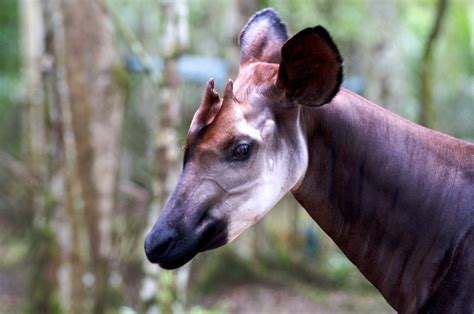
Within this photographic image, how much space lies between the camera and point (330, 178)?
331cm

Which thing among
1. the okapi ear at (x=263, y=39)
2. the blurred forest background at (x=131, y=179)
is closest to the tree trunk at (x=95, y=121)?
the blurred forest background at (x=131, y=179)

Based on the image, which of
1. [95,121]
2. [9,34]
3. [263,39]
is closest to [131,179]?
[95,121]

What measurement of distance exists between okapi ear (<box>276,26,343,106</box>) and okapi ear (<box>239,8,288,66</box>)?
0.36 m

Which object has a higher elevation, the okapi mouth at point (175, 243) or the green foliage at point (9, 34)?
the okapi mouth at point (175, 243)

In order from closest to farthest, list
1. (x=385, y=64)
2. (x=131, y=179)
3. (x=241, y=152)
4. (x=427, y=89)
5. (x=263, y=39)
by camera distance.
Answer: (x=241, y=152)
(x=263, y=39)
(x=427, y=89)
(x=385, y=64)
(x=131, y=179)

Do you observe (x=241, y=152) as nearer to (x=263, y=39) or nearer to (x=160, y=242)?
(x=160, y=242)

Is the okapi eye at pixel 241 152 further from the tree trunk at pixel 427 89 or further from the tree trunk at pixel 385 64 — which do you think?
the tree trunk at pixel 385 64

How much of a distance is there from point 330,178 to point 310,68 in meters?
0.44

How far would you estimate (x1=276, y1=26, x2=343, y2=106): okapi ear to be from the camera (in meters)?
3.05

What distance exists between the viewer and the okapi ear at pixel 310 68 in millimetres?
3049

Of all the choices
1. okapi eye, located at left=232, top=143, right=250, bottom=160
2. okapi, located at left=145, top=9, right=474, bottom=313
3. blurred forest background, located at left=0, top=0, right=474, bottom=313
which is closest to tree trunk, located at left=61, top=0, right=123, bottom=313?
blurred forest background, located at left=0, top=0, right=474, bottom=313

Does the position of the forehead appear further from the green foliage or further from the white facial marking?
the green foliage

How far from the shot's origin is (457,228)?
3.22m

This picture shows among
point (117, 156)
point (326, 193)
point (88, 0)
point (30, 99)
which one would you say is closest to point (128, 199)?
point (117, 156)
